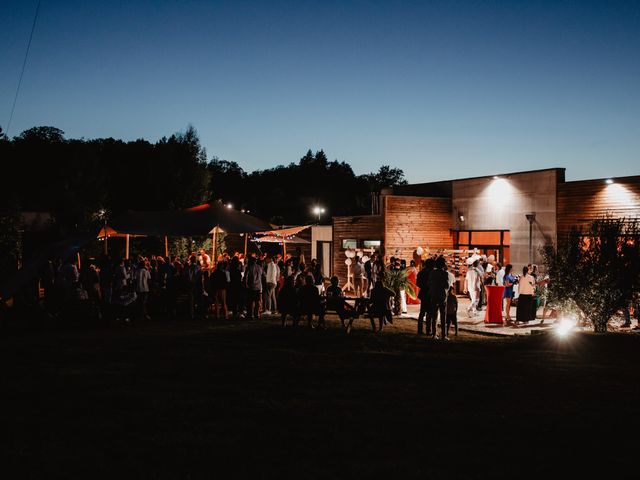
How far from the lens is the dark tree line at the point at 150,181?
3622 cm

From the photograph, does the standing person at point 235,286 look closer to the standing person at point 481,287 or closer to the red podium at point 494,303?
the red podium at point 494,303

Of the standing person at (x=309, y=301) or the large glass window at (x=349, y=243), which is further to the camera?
the large glass window at (x=349, y=243)

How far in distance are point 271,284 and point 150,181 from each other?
2241 cm

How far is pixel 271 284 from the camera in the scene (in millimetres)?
17516

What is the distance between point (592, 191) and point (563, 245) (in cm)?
759

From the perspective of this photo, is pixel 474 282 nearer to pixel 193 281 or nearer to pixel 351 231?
pixel 193 281

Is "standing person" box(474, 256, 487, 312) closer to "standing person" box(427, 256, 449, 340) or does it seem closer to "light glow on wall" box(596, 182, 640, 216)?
"light glow on wall" box(596, 182, 640, 216)

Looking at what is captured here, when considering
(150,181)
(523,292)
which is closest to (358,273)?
(523,292)

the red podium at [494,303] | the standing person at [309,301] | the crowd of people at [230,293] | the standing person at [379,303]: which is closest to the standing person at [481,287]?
the crowd of people at [230,293]

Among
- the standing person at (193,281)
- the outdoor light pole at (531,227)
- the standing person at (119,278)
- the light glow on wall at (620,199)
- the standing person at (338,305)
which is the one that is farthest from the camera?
the outdoor light pole at (531,227)

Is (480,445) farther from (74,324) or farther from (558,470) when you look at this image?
(74,324)

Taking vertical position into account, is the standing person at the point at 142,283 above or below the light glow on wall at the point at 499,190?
below

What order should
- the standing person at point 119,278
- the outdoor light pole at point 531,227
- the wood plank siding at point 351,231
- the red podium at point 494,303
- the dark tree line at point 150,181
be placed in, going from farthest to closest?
1. the dark tree line at point 150,181
2. the wood plank siding at point 351,231
3. the outdoor light pole at point 531,227
4. the red podium at point 494,303
5. the standing person at point 119,278

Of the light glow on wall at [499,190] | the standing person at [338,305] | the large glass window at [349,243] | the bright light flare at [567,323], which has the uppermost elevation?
the light glow on wall at [499,190]
